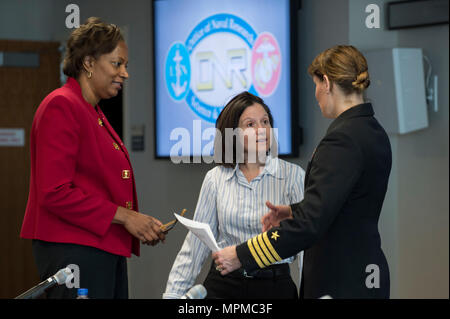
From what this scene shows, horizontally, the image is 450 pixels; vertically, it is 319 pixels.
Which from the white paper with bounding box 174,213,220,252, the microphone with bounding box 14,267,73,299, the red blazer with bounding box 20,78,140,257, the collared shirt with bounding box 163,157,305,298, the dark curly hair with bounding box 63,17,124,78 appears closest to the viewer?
the microphone with bounding box 14,267,73,299

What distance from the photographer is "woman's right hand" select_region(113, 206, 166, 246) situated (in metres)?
1.95

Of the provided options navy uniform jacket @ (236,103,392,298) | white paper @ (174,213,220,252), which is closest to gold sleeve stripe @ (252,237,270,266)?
navy uniform jacket @ (236,103,392,298)

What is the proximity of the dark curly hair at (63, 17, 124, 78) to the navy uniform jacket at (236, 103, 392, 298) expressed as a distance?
844 millimetres

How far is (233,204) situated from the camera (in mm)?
2199

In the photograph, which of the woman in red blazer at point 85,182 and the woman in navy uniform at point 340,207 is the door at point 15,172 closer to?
the woman in red blazer at point 85,182

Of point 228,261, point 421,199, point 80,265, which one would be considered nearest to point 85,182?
point 80,265

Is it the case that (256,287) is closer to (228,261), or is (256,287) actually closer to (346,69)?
(228,261)

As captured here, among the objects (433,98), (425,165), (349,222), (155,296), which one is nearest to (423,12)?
(433,98)

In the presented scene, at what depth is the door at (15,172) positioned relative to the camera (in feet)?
14.4

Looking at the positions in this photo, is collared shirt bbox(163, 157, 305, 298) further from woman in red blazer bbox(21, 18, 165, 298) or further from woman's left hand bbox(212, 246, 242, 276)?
woman's left hand bbox(212, 246, 242, 276)

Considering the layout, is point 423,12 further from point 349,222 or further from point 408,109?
point 349,222

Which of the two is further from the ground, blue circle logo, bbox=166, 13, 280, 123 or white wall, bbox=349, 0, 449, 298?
blue circle logo, bbox=166, 13, 280, 123

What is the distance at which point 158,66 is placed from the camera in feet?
12.7
